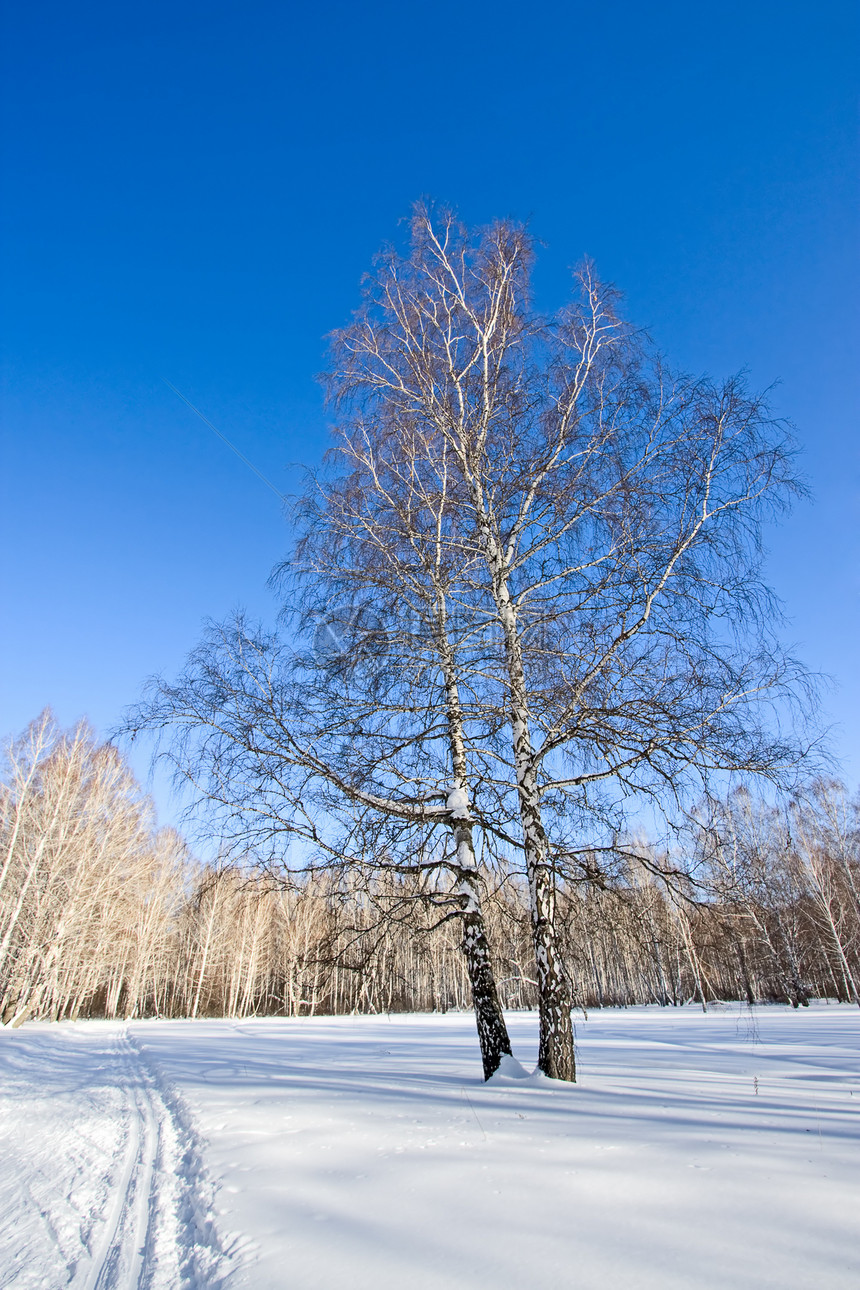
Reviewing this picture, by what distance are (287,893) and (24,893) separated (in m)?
21.8

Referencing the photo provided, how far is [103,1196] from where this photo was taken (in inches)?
150

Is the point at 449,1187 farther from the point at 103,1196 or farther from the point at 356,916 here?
the point at 356,916

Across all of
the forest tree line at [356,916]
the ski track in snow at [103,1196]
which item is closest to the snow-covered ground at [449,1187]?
the ski track in snow at [103,1196]

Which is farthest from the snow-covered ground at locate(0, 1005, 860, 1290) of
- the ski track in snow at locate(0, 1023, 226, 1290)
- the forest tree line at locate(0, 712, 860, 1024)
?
the forest tree line at locate(0, 712, 860, 1024)

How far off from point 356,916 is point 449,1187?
328 centimetres

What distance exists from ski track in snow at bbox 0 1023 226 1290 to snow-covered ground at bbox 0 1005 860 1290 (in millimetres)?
19

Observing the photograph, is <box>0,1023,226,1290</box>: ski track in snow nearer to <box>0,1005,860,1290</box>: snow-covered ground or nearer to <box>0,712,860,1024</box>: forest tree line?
<box>0,1005,860,1290</box>: snow-covered ground

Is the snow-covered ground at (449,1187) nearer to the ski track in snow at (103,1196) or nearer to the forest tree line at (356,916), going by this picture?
the ski track in snow at (103,1196)

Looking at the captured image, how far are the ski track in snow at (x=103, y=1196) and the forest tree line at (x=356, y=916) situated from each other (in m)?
1.49

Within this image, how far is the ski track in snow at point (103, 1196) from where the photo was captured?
2664mm

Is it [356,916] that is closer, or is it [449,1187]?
[449,1187]

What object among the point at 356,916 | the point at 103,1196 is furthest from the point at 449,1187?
the point at 356,916

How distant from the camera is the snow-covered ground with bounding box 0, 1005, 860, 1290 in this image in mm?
2082

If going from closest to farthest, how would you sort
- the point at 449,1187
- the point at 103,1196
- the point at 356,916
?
the point at 449,1187 < the point at 103,1196 < the point at 356,916
